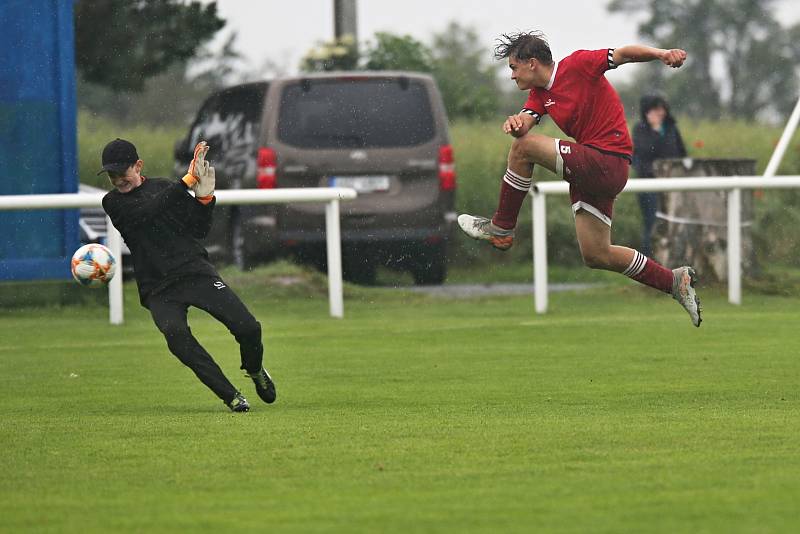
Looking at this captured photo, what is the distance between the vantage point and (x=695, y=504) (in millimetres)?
5652

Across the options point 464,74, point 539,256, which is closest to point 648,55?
point 539,256

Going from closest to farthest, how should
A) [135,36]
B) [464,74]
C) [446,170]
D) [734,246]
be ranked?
[734,246] < [446,170] < [135,36] < [464,74]

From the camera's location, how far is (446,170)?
57.5ft

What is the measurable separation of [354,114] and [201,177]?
8.97 m

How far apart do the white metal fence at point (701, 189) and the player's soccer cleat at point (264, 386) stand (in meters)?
5.96

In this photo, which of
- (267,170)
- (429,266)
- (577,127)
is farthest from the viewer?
(429,266)

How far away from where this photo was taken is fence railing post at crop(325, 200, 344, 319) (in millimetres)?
14367

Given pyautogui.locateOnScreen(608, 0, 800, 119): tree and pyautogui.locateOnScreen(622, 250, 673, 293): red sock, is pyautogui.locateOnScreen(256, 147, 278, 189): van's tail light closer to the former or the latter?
pyautogui.locateOnScreen(622, 250, 673, 293): red sock

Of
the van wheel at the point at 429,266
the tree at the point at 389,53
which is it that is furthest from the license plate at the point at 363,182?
the tree at the point at 389,53

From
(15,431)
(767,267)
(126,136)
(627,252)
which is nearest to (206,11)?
(126,136)

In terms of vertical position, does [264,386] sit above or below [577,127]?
below

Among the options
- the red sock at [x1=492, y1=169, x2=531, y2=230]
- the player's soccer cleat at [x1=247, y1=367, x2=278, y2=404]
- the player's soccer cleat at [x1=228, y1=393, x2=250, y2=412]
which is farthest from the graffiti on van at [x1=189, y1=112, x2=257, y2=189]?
the player's soccer cleat at [x1=228, y1=393, x2=250, y2=412]

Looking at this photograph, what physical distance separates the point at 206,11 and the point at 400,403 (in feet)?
42.6

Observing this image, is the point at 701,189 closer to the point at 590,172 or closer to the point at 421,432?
the point at 590,172
